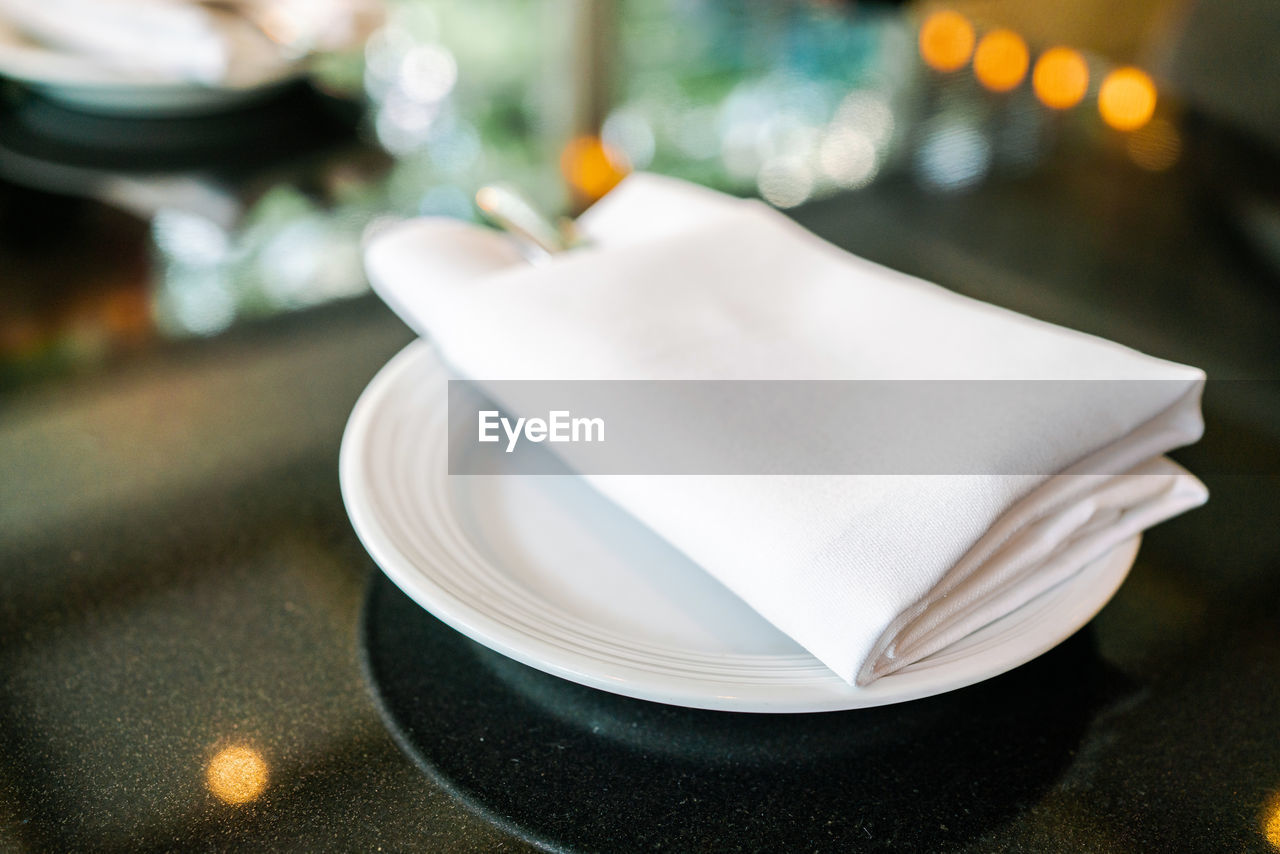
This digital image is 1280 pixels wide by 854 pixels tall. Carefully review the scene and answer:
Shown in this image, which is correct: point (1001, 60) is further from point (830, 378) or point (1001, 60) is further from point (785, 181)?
point (830, 378)

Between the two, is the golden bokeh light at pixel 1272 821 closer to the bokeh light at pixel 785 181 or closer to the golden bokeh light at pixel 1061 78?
the bokeh light at pixel 785 181

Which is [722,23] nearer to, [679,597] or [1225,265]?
[1225,265]

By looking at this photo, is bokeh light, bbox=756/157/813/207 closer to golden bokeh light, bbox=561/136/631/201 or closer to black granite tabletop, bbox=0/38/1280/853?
golden bokeh light, bbox=561/136/631/201

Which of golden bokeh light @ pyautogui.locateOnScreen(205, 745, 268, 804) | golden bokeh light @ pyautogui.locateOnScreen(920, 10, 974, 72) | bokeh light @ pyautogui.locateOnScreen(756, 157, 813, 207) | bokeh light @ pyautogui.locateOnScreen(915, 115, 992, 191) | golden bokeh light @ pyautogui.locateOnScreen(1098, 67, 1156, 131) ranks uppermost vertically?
golden bokeh light @ pyautogui.locateOnScreen(920, 10, 974, 72)

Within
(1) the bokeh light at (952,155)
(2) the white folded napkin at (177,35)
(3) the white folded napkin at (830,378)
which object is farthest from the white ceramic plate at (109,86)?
(1) the bokeh light at (952,155)

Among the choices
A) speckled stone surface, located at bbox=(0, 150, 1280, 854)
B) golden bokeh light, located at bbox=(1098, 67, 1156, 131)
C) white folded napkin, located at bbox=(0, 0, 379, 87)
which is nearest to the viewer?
speckled stone surface, located at bbox=(0, 150, 1280, 854)

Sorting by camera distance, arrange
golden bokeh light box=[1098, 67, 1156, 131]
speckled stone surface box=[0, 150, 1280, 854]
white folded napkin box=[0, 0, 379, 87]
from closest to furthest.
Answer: speckled stone surface box=[0, 150, 1280, 854] < white folded napkin box=[0, 0, 379, 87] < golden bokeh light box=[1098, 67, 1156, 131]

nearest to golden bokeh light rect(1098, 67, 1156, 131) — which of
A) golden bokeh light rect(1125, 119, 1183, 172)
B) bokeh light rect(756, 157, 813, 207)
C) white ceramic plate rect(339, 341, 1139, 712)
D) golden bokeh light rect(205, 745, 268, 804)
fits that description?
golden bokeh light rect(1125, 119, 1183, 172)
